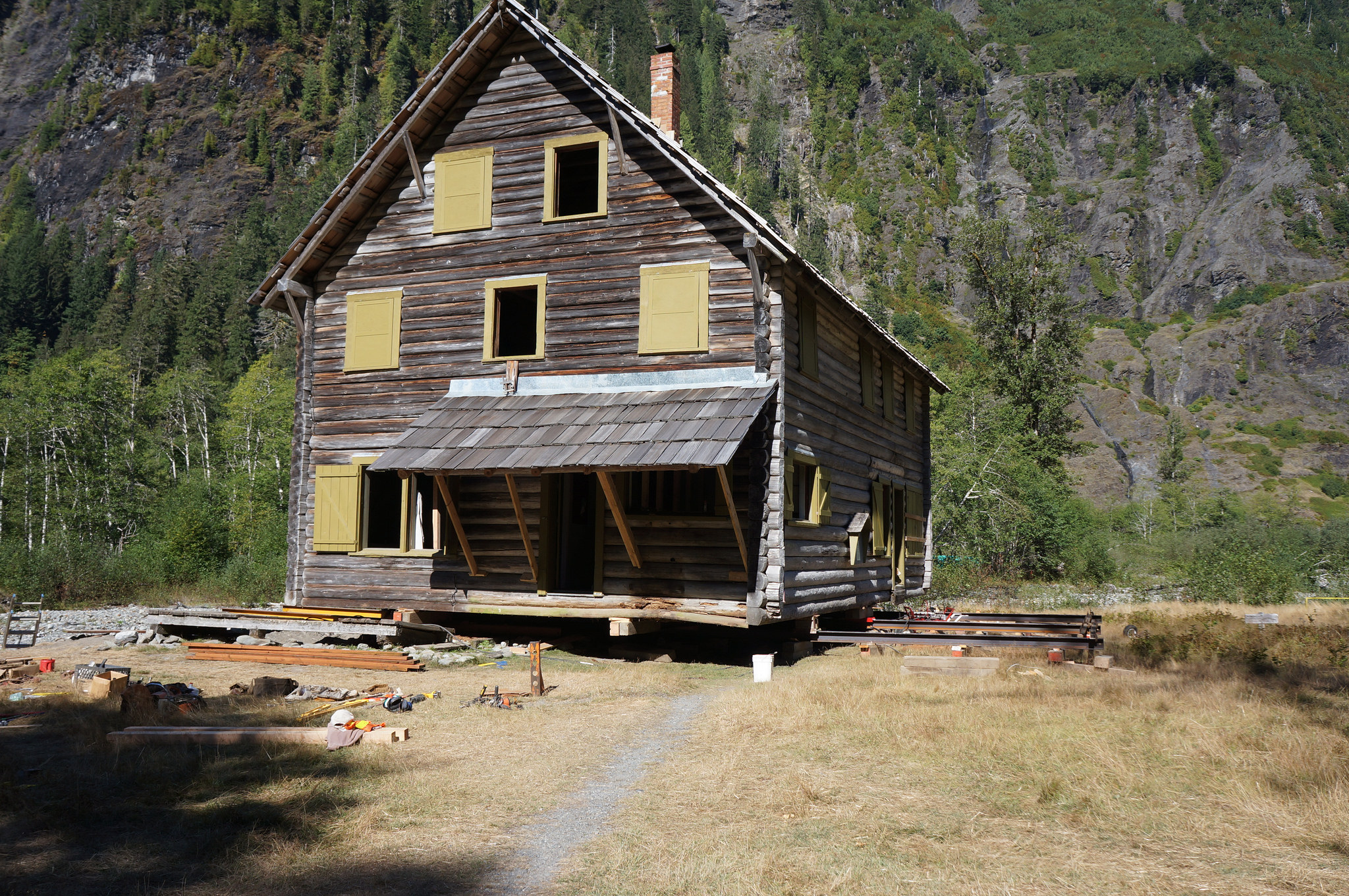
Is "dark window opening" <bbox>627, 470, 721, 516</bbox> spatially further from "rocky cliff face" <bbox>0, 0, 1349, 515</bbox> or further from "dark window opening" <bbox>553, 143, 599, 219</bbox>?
"rocky cliff face" <bbox>0, 0, 1349, 515</bbox>

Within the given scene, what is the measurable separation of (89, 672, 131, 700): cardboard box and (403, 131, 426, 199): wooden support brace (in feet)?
33.6

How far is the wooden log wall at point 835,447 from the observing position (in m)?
15.3

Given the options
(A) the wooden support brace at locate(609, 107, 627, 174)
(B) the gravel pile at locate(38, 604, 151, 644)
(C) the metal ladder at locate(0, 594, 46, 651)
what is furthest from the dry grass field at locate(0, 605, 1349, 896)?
(A) the wooden support brace at locate(609, 107, 627, 174)

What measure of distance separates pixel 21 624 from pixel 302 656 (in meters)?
8.37

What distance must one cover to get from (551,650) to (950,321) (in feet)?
397

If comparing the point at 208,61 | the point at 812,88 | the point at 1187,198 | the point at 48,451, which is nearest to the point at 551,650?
the point at 48,451

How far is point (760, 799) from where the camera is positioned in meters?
7.07

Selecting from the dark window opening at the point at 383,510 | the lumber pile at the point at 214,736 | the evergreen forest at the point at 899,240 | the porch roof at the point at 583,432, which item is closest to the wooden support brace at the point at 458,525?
the porch roof at the point at 583,432

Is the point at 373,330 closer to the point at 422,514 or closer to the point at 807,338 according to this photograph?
the point at 422,514

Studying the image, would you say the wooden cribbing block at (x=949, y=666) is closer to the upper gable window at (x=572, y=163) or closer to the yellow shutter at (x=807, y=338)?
the yellow shutter at (x=807, y=338)

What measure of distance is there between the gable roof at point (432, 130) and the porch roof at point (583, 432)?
304 centimetres

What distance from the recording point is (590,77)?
637 inches

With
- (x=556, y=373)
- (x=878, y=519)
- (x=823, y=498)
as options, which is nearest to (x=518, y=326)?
(x=556, y=373)

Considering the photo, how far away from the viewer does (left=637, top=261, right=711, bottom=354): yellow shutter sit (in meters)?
15.4
